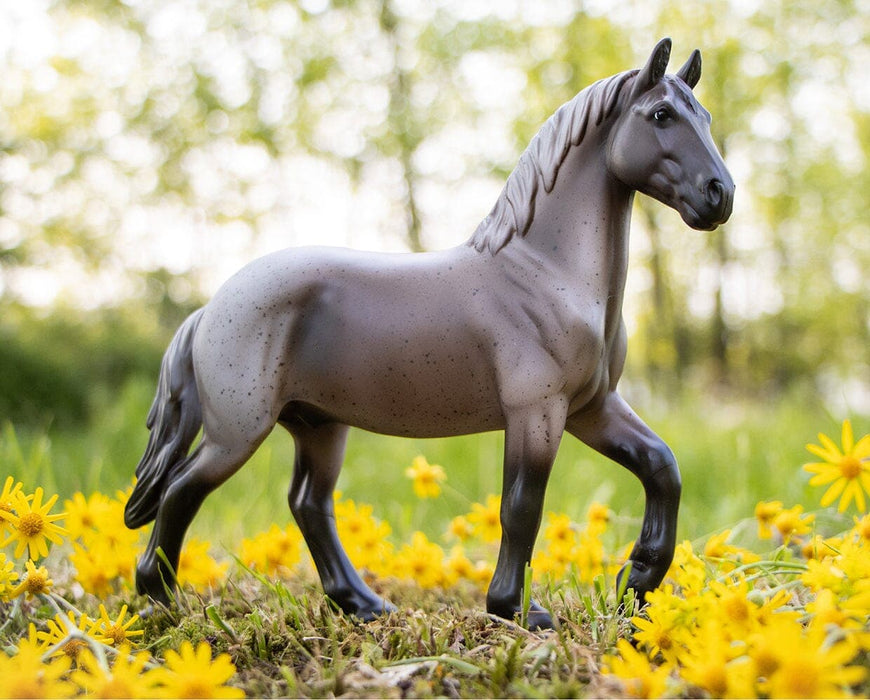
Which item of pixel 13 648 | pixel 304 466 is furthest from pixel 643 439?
pixel 13 648

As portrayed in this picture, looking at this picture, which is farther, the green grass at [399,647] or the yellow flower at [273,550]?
the yellow flower at [273,550]

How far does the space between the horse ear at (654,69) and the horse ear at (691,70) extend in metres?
0.09

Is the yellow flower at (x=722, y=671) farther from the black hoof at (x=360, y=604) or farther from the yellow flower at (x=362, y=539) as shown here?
the yellow flower at (x=362, y=539)

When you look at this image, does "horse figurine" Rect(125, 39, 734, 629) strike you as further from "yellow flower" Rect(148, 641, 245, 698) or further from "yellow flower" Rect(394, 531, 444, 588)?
"yellow flower" Rect(148, 641, 245, 698)

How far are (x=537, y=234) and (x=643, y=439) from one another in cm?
48

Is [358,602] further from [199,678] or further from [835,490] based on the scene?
[835,490]

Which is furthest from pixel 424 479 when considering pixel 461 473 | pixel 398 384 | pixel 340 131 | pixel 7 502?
pixel 340 131

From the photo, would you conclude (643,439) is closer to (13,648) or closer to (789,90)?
(13,648)

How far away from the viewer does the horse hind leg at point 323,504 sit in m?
1.69

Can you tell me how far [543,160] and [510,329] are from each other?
356mm

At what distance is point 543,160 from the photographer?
149 cm

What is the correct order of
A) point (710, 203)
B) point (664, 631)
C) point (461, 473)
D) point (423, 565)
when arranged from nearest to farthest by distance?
1. point (664, 631)
2. point (710, 203)
3. point (423, 565)
4. point (461, 473)

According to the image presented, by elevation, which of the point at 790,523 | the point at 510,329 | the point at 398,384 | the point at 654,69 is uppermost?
the point at 654,69

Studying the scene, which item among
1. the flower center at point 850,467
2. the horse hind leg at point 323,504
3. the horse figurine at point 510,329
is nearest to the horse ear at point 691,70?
the horse figurine at point 510,329
